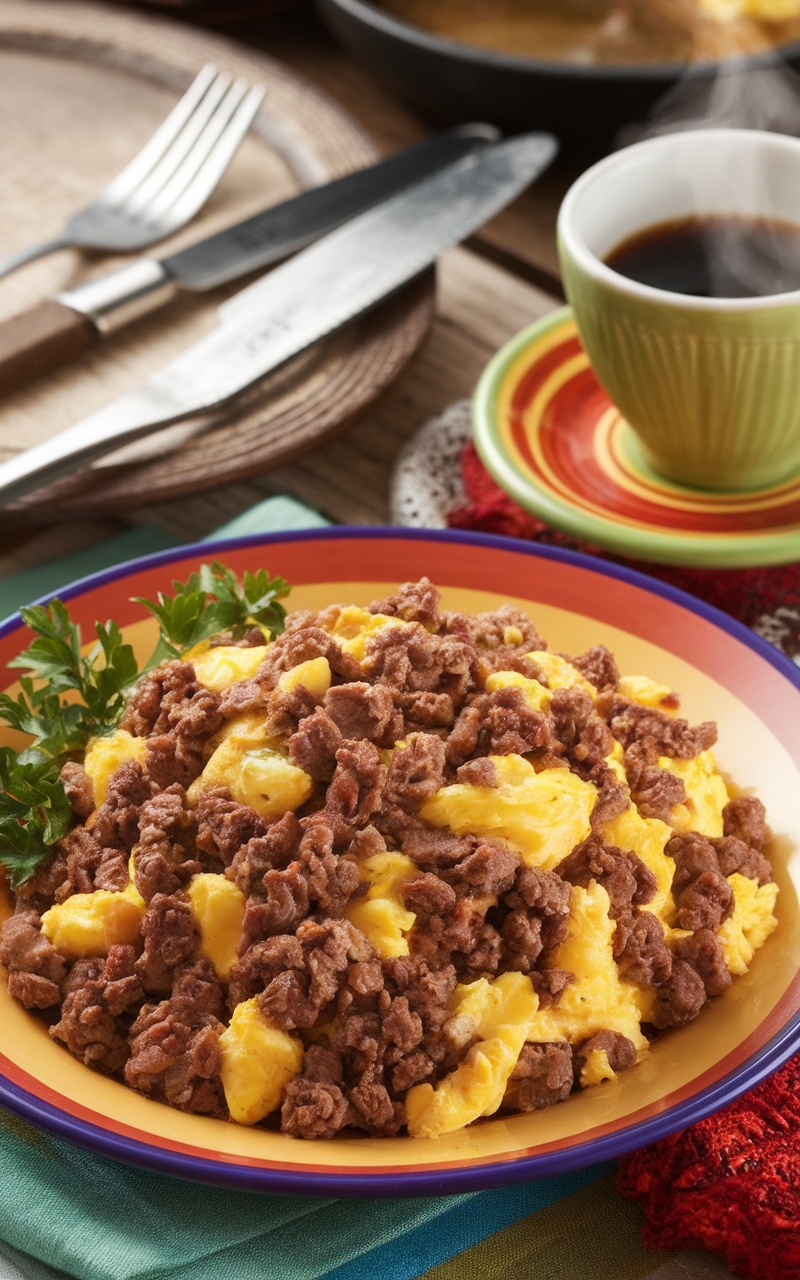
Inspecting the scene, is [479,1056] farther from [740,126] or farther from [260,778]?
[740,126]

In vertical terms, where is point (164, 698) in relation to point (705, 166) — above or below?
below

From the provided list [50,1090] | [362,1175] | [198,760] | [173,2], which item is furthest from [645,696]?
[173,2]

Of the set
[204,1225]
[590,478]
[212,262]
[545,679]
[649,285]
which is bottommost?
[204,1225]

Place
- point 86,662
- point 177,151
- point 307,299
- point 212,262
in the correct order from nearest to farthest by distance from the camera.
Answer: point 86,662 < point 307,299 < point 212,262 < point 177,151

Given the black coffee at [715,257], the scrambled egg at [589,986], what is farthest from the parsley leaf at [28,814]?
the black coffee at [715,257]

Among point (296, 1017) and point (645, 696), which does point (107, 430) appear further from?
point (296, 1017)

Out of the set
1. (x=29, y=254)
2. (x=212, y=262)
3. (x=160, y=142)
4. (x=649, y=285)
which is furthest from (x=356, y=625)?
(x=160, y=142)
